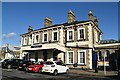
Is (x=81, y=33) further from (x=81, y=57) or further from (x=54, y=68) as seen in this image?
(x=54, y=68)

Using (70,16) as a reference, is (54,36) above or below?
below

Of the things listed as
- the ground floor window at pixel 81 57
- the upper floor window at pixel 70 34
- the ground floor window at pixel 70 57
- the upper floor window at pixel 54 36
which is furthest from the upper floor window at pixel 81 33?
the upper floor window at pixel 54 36

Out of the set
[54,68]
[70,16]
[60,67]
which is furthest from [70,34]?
[54,68]

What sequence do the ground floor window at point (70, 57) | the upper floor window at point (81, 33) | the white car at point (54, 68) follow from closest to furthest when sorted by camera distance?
the white car at point (54, 68) < the upper floor window at point (81, 33) < the ground floor window at point (70, 57)

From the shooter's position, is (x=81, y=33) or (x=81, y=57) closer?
(x=81, y=57)

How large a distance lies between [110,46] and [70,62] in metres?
6.97

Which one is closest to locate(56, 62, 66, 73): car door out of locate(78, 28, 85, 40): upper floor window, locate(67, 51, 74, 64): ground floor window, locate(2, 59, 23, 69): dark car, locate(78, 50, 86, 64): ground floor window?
locate(78, 50, 86, 64): ground floor window

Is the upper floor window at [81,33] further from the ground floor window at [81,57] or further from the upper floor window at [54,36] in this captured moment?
the upper floor window at [54,36]

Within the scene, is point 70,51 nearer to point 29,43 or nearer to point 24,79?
point 29,43

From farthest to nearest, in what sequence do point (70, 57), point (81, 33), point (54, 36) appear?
point (54, 36), point (70, 57), point (81, 33)

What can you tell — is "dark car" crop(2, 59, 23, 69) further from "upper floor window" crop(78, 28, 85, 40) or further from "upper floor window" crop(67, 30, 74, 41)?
"upper floor window" crop(78, 28, 85, 40)

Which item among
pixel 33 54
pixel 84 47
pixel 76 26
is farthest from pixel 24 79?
pixel 33 54

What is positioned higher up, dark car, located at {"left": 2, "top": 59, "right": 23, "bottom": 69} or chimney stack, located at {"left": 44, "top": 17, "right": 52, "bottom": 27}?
chimney stack, located at {"left": 44, "top": 17, "right": 52, "bottom": 27}

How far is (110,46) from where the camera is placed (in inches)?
1308
